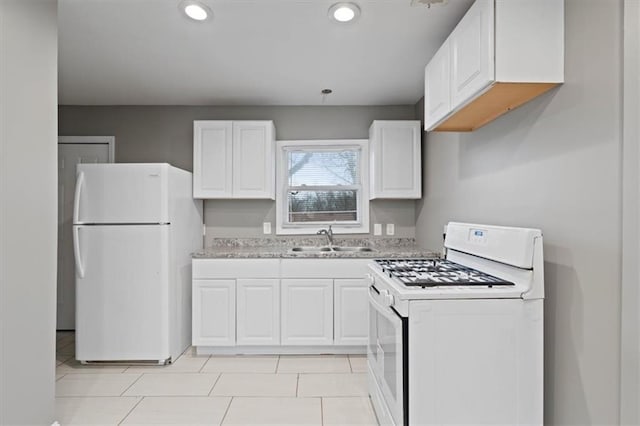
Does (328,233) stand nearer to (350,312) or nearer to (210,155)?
(350,312)

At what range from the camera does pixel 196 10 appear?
2.04 m

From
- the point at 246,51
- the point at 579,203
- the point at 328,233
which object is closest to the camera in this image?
the point at 579,203

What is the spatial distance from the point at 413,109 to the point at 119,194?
2.88 meters

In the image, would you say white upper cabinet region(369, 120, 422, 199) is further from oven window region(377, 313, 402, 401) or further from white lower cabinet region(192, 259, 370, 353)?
oven window region(377, 313, 402, 401)

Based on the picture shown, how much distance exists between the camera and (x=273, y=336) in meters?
3.04

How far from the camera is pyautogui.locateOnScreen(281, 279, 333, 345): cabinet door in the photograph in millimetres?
3045

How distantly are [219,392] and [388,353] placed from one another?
134cm

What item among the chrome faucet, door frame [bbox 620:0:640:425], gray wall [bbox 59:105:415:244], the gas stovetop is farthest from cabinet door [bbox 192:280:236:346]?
door frame [bbox 620:0:640:425]

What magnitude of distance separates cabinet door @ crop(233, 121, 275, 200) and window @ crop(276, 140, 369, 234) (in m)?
0.35

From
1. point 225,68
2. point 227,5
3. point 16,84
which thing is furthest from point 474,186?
point 16,84

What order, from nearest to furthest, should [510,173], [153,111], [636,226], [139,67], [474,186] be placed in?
[636,226] → [510,173] → [474,186] → [139,67] → [153,111]

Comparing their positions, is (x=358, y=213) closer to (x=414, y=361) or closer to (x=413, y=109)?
(x=413, y=109)

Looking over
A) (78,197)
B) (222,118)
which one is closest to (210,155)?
(222,118)

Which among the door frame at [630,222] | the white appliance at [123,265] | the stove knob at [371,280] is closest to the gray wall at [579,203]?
the door frame at [630,222]
